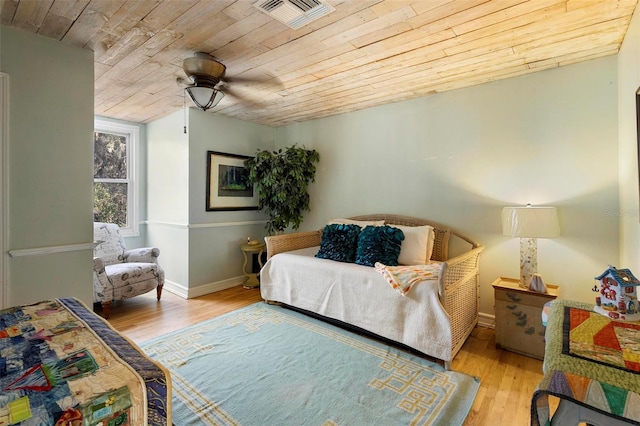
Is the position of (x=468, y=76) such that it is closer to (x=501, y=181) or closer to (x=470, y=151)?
(x=470, y=151)

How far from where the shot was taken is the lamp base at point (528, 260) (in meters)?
2.41

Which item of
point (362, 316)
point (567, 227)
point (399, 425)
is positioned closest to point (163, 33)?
point (362, 316)

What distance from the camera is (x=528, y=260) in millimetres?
2424

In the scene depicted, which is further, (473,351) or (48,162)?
(473,351)

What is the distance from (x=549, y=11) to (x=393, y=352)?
7.98 ft

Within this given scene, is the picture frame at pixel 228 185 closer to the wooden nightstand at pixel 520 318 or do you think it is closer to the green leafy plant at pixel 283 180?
the green leafy plant at pixel 283 180

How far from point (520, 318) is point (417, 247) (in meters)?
0.96

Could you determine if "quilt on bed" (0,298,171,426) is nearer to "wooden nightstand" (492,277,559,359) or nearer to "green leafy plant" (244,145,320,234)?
"wooden nightstand" (492,277,559,359)

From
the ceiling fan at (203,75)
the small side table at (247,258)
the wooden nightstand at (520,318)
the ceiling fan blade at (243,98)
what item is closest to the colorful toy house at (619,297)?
the wooden nightstand at (520,318)

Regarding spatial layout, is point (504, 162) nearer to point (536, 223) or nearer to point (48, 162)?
point (536, 223)

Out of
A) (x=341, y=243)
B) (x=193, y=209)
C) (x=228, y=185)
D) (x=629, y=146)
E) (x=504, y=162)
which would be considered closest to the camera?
(x=629, y=146)

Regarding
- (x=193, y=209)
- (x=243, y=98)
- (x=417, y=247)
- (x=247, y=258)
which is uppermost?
(x=243, y=98)

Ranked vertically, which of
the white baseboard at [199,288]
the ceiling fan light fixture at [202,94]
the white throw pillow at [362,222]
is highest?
the ceiling fan light fixture at [202,94]

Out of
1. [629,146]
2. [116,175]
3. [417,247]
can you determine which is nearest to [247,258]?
[116,175]
